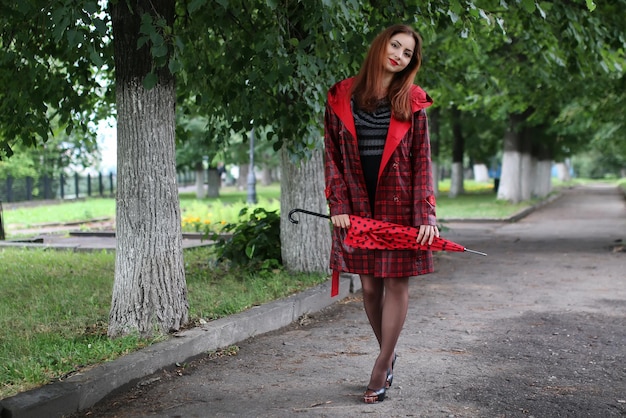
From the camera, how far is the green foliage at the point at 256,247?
8.70 m

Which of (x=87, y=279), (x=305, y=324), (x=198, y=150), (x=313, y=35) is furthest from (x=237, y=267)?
(x=198, y=150)

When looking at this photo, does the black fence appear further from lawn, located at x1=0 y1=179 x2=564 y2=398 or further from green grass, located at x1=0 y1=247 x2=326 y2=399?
green grass, located at x1=0 y1=247 x2=326 y2=399

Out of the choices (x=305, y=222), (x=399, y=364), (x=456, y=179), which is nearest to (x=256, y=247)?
(x=305, y=222)

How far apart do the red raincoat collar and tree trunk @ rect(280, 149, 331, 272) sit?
13.1 ft

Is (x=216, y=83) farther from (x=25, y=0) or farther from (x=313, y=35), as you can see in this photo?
(x=25, y=0)

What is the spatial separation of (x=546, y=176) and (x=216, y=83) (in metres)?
36.5

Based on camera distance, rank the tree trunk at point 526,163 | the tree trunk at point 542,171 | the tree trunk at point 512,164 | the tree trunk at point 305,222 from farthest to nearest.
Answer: the tree trunk at point 542,171 < the tree trunk at point 526,163 < the tree trunk at point 512,164 < the tree trunk at point 305,222

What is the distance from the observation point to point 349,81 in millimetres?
4422

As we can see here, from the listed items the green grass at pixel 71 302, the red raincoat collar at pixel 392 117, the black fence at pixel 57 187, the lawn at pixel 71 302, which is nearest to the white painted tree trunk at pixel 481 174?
the black fence at pixel 57 187

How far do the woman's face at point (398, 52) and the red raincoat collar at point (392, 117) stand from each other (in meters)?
0.15

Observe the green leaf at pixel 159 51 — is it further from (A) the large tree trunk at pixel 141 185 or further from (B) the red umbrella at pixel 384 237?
(B) the red umbrella at pixel 384 237

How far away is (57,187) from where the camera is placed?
36.6 meters

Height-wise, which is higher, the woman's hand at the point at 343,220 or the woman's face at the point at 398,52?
→ the woman's face at the point at 398,52

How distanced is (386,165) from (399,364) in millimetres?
1613
